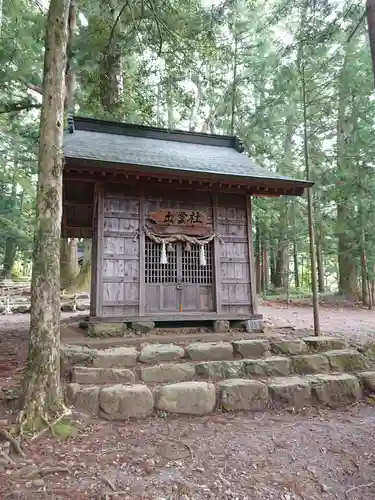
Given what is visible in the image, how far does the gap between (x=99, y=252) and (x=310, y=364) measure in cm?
447

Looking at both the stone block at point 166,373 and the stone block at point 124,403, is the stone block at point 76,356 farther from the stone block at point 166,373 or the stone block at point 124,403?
the stone block at point 124,403

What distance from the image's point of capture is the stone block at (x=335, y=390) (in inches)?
184

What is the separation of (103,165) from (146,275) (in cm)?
246

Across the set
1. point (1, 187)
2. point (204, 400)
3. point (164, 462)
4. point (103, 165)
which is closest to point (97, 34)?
point (103, 165)

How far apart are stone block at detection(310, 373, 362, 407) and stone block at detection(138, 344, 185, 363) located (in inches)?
83.8

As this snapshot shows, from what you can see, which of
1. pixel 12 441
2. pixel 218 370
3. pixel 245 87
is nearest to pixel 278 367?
pixel 218 370

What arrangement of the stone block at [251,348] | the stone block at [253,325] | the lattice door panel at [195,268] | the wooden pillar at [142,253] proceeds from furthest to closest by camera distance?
the lattice door panel at [195,268], the stone block at [253,325], the wooden pillar at [142,253], the stone block at [251,348]

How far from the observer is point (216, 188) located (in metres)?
7.62

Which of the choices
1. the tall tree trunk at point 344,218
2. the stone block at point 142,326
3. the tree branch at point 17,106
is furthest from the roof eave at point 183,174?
the tall tree trunk at point 344,218

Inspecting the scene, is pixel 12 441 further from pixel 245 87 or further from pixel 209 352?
pixel 245 87

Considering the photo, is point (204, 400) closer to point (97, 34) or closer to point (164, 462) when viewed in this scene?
point (164, 462)

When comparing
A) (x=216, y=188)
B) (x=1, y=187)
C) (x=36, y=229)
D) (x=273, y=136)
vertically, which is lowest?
(x=36, y=229)

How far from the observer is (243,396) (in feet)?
14.7

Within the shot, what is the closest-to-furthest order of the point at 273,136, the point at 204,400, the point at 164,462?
the point at 164,462, the point at 204,400, the point at 273,136
